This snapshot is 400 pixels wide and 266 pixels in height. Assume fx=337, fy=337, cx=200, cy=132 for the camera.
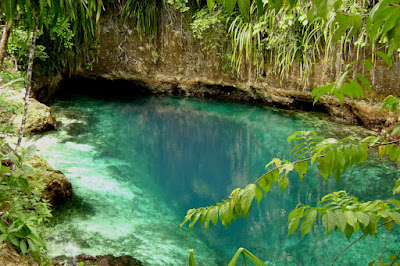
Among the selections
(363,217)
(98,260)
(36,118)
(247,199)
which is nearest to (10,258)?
(98,260)

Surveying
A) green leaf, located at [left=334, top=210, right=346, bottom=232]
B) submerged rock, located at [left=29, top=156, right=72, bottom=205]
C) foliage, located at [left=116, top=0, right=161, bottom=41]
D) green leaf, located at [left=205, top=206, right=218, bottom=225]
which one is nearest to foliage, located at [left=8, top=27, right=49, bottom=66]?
submerged rock, located at [left=29, top=156, right=72, bottom=205]

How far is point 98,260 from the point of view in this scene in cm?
244

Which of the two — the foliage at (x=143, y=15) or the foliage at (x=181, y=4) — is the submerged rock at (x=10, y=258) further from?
the foliage at (x=143, y=15)

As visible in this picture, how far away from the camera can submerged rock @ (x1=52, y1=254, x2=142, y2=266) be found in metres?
2.33

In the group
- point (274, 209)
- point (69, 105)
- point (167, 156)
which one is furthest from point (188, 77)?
point (274, 209)

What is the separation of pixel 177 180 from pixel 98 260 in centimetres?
187

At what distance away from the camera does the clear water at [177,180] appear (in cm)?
285

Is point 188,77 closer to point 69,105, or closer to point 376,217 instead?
point 69,105

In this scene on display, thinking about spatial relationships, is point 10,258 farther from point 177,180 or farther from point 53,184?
point 177,180

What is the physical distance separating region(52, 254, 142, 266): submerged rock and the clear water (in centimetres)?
8

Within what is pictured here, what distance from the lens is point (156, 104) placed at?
7.27m

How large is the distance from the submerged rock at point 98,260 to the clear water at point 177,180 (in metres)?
0.08

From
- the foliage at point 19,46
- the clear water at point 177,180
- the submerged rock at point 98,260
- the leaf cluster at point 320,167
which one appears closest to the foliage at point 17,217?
the submerged rock at point 98,260

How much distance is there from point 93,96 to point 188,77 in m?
2.21
